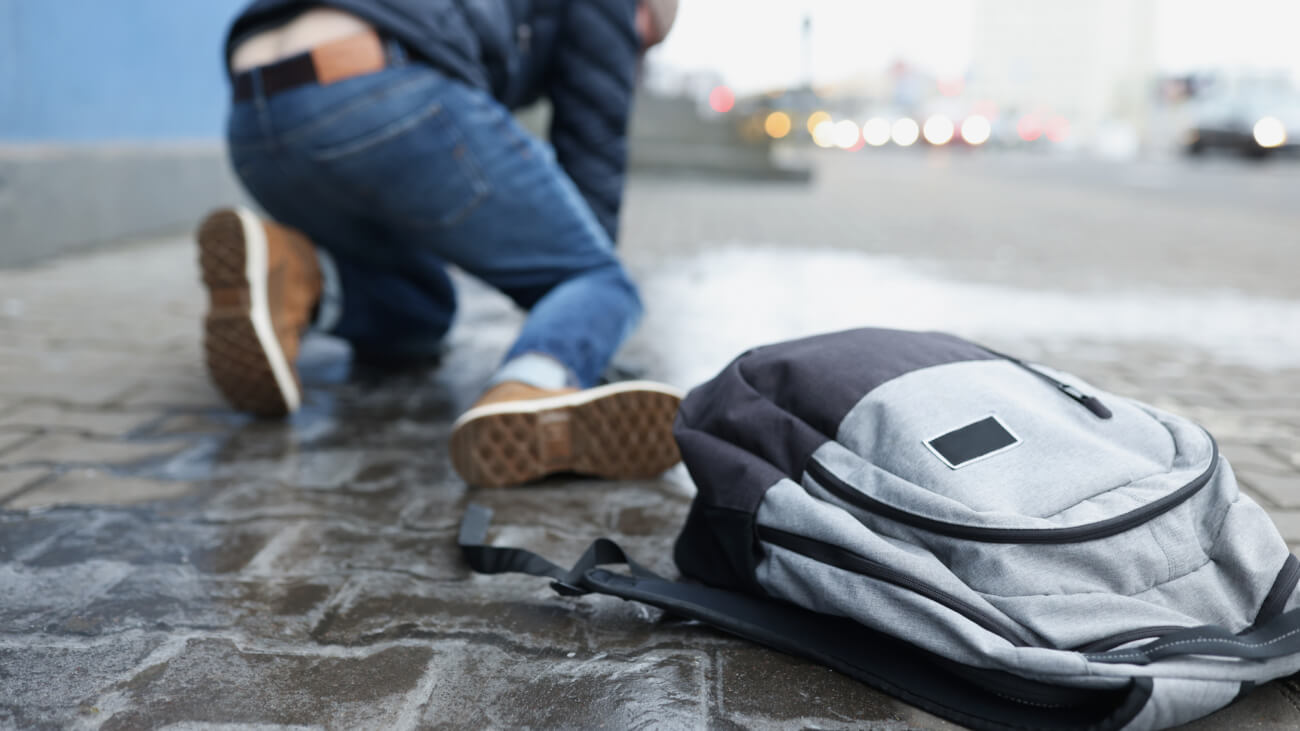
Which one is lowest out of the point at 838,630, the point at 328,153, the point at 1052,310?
the point at 1052,310

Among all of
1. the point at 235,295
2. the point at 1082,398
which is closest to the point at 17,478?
the point at 235,295

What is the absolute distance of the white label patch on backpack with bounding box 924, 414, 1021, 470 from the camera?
1.32 meters

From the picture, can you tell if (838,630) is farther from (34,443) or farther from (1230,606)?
(34,443)

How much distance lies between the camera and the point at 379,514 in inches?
74.5

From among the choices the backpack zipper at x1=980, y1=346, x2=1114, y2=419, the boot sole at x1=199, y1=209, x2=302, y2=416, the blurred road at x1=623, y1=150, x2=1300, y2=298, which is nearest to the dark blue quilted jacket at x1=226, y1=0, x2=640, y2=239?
the boot sole at x1=199, y1=209, x2=302, y2=416

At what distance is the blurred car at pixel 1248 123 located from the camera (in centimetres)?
2119

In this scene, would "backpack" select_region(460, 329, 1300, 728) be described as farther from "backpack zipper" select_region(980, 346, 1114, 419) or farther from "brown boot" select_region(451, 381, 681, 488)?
"brown boot" select_region(451, 381, 681, 488)

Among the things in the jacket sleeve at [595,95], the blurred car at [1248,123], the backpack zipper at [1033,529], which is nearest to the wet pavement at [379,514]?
the backpack zipper at [1033,529]

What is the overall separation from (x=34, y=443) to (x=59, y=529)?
0.60 metres

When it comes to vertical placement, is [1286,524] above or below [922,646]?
below

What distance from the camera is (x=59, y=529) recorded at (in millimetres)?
1760

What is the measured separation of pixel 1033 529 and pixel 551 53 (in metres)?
1.72

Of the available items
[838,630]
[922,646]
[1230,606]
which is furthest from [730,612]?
[1230,606]

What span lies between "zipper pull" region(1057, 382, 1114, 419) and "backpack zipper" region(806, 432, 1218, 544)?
0.16 meters
